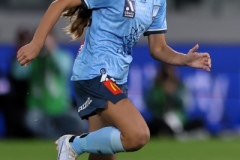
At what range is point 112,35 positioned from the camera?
7.85 meters

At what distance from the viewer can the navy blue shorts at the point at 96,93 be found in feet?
25.5

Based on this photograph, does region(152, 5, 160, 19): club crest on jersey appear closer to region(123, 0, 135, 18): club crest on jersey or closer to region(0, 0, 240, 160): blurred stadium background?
region(123, 0, 135, 18): club crest on jersey

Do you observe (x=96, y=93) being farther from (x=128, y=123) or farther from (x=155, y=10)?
(x=155, y=10)

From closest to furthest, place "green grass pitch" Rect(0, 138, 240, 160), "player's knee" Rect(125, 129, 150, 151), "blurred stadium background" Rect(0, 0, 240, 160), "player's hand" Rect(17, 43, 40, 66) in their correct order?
"player's hand" Rect(17, 43, 40, 66), "player's knee" Rect(125, 129, 150, 151), "green grass pitch" Rect(0, 138, 240, 160), "blurred stadium background" Rect(0, 0, 240, 160)

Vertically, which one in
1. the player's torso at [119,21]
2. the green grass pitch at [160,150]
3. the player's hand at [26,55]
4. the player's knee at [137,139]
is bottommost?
the green grass pitch at [160,150]

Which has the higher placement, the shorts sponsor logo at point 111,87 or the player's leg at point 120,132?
the shorts sponsor logo at point 111,87

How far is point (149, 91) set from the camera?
584 inches

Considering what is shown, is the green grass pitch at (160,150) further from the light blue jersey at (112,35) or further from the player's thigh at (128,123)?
the player's thigh at (128,123)

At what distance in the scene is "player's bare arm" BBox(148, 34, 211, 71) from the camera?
312 inches

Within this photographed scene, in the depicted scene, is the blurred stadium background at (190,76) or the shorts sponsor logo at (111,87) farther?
the blurred stadium background at (190,76)

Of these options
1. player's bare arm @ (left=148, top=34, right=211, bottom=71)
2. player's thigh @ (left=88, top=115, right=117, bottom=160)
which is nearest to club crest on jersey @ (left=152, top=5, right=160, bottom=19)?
player's bare arm @ (left=148, top=34, right=211, bottom=71)

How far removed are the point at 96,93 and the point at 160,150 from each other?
520 centimetres

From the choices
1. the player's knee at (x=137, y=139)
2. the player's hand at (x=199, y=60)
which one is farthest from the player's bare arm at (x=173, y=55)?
the player's knee at (x=137, y=139)

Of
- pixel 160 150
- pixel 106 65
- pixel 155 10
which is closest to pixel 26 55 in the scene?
pixel 106 65
